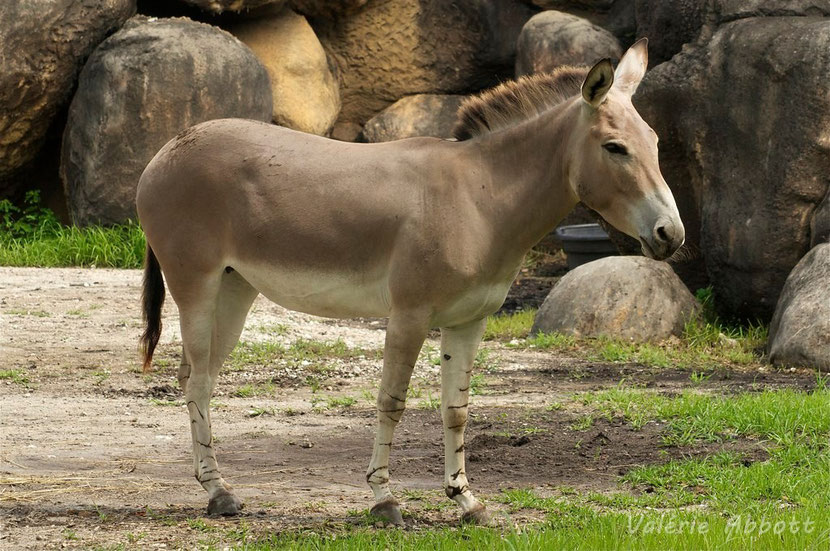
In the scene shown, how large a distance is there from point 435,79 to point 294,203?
10803 millimetres

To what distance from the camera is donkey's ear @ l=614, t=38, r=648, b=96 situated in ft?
16.7

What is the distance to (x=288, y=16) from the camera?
14.8m

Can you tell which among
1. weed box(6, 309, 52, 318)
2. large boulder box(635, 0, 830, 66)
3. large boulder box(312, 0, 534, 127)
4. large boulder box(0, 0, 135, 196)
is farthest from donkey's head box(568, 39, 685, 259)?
large boulder box(312, 0, 534, 127)

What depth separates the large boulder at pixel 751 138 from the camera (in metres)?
9.70

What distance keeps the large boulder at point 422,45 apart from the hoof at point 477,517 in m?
11.1

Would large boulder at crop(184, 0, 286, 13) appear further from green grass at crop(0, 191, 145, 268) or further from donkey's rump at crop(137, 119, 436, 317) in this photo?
donkey's rump at crop(137, 119, 436, 317)

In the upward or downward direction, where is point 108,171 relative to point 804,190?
downward

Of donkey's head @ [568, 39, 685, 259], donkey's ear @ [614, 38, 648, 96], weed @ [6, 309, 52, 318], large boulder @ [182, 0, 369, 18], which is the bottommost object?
weed @ [6, 309, 52, 318]

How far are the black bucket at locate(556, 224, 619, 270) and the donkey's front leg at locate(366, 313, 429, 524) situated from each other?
7894mm

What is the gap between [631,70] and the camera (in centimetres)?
516

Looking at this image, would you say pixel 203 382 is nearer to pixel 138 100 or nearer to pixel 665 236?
pixel 665 236

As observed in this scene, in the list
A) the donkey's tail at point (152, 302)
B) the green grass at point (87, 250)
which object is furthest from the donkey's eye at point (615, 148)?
the green grass at point (87, 250)

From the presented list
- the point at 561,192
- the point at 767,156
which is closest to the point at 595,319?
the point at 767,156

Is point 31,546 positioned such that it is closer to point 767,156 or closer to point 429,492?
point 429,492
